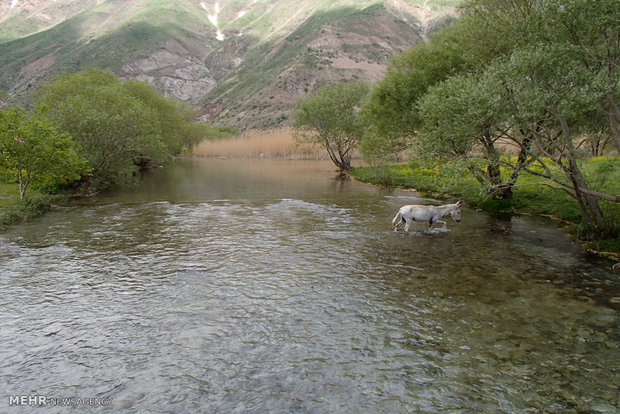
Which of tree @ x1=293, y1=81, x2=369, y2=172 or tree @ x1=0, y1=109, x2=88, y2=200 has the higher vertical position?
tree @ x1=293, y1=81, x2=369, y2=172

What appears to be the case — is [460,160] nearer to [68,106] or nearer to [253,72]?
[68,106]

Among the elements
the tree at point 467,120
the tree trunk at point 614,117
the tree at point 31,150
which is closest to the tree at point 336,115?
the tree at point 467,120

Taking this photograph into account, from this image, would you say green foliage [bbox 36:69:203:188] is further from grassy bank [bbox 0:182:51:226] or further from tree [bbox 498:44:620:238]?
tree [bbox 498:44:620:238]

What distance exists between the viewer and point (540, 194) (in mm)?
24922

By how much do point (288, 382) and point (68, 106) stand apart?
3336 cm

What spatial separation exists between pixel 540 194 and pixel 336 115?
3086cm

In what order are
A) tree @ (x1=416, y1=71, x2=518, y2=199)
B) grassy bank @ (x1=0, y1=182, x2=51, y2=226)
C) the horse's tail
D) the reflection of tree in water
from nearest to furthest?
tree @ (x1=416, y1=71, x2=518, y2=199), the horse's tail, the reflection of tree in water, grassy bank @ (x1=0, y1=182, x2=51, y2=226)

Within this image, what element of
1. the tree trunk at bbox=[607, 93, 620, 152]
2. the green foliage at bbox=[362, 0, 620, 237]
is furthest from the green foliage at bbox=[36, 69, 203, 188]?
the tree trunk at bbox=[607, 93, 620, 152]

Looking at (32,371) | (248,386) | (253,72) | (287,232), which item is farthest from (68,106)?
(253,72)

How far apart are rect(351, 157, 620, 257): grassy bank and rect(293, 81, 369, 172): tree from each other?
16.5m

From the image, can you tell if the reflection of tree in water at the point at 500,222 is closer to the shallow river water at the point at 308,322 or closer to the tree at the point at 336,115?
the shallow river water at the point at 308,322

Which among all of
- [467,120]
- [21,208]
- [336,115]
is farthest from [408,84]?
[21,208]

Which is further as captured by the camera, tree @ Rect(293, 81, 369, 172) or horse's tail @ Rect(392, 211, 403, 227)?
tree @ Rect(293, 81, 369, 172)

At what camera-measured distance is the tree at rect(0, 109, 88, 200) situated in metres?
21.6
